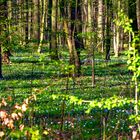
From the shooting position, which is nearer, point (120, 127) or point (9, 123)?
point (9, 123)

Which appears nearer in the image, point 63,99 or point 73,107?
point 63,99

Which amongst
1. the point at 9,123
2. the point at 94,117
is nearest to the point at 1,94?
the point at 94,117

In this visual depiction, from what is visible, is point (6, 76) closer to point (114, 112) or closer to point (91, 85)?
point (91, 85)

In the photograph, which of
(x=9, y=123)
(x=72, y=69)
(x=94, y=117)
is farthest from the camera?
(x=94, y=117)

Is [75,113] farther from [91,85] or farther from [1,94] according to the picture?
[91,85]

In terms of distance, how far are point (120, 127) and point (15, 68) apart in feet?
82.6

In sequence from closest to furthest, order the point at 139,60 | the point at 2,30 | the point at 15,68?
the point at 139,60 → the point at 2,30 → the point at 15,68

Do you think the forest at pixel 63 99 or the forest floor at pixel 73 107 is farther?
the forest floor at pixel 73 107

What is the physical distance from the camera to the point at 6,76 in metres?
31.6

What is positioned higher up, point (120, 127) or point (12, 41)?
point (12, 41)

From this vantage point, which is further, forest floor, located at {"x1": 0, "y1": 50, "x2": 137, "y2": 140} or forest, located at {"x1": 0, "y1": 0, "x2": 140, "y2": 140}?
forest floor, located at {"x1": 0, "y1": 50, "x2": 137, "y2": 140}

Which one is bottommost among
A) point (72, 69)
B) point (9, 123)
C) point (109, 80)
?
point (109, 80)

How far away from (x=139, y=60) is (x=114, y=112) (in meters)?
8.46

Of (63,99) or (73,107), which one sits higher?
(63,99)
